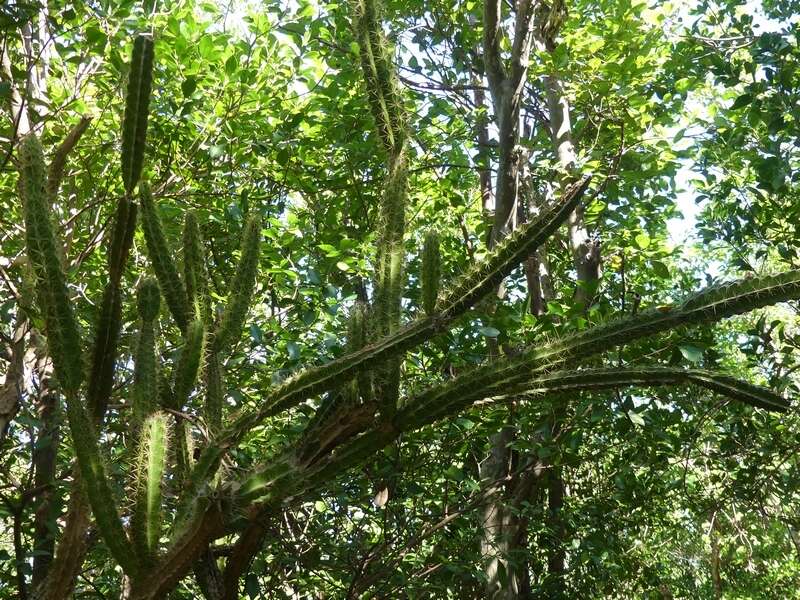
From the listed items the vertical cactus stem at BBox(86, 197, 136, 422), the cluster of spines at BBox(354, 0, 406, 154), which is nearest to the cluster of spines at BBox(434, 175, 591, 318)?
the cluster of spines at BBox(354, 0, 406, 154)

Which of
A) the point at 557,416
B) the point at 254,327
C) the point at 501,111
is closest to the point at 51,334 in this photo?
the point at 254,327

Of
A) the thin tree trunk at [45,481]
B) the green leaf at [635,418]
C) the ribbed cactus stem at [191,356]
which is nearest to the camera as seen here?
the ribbed cactus stem at [191,356]

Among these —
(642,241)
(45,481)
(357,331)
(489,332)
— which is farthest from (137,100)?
(642,241)

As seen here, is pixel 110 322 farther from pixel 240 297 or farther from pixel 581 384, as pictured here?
pixel 581 384

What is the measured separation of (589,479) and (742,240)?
1702mm

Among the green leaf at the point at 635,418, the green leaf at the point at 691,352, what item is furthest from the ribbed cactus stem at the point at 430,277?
the green leaf at the point at 635,418

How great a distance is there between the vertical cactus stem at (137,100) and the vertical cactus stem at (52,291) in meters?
0.16

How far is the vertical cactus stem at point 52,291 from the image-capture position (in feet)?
4.11

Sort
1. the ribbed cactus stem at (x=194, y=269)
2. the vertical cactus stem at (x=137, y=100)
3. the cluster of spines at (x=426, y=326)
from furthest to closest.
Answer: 1. the ribbed cactus stem at (x=194, y=269)
2. the vertical cactus stem at (x=137, y=100)
3. the cluster of spines at (x=426, y=326)

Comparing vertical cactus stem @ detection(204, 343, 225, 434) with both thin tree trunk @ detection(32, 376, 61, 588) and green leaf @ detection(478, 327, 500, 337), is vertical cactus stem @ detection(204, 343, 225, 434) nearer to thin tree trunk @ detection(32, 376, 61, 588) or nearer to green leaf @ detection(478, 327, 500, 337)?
thin tree trunk @ detection(32, 376, 61, 588)

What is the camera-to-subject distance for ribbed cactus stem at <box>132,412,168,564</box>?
123 centimetres

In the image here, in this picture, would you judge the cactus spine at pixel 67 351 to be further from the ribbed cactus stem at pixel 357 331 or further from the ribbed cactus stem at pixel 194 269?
the ribbed cactus stem at pixel 357 331

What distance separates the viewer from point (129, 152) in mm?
1339

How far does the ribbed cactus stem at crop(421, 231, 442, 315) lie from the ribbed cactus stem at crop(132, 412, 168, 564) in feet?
1.68
